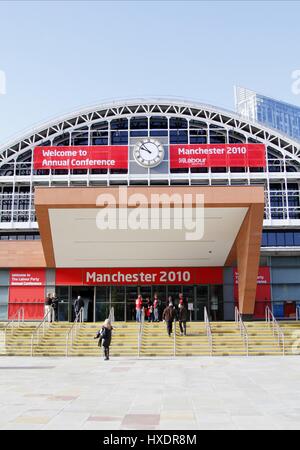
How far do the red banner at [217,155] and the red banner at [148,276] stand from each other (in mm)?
9803

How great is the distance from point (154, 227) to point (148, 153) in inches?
532

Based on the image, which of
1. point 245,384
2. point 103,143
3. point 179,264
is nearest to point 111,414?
point 245,384

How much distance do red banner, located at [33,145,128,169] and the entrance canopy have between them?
32.0ft

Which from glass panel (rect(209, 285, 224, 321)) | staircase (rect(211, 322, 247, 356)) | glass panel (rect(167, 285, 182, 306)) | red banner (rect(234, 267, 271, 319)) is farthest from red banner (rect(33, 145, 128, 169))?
staircase (rect(211, 322, 247, 356))

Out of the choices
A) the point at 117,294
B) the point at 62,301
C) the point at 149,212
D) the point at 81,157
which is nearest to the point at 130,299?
Answer: the point at 117,294

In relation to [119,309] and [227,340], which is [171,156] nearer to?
[119,309]

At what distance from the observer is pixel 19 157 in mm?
38125

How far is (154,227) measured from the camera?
24984mm

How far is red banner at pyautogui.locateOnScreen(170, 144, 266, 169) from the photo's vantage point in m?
36.8

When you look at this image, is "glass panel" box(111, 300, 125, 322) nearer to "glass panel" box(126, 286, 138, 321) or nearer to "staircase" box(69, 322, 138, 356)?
"glass panel" box(126, 286, 138, 321)

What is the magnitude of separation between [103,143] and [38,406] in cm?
3210

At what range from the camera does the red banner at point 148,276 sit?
99.2 ft
